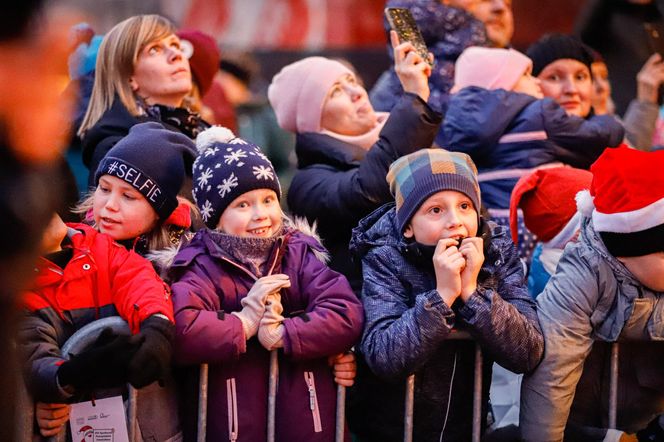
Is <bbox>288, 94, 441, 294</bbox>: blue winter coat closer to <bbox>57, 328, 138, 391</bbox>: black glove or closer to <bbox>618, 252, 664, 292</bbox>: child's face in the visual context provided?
<bbox>618, 252, 664, 292</bbox>: child's face

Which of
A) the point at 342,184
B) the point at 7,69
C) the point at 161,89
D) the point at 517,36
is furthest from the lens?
the point at 517,36

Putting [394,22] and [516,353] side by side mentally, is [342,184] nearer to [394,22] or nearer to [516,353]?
[394,22]

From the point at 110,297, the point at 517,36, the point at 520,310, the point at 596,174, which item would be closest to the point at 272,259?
the point at 110,297

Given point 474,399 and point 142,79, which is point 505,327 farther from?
point 142,79

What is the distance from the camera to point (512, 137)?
500 centimetres

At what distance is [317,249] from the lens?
4.02 meters

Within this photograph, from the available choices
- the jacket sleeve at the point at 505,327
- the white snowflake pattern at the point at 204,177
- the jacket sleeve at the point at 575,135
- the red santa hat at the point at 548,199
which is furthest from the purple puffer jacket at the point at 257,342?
the jacket sleeve at the point at 575,135

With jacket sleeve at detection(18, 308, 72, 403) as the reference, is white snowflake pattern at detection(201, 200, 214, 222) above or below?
above

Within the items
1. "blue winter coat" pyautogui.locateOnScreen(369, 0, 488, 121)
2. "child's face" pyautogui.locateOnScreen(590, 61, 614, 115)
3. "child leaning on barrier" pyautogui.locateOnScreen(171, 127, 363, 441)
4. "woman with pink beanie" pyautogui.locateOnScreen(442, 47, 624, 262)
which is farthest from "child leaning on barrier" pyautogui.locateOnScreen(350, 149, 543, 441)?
"child's face" pyautogui.locateOnScreen(590, 61, 614, 115)

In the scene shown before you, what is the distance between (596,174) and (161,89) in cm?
213

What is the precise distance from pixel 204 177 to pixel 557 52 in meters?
2.58

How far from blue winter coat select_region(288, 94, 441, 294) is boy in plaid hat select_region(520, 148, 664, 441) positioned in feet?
2.69

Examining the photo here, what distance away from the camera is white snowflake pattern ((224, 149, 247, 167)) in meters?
3.96

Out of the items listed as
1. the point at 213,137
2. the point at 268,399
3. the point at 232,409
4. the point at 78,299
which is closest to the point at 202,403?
the point at 232,409
